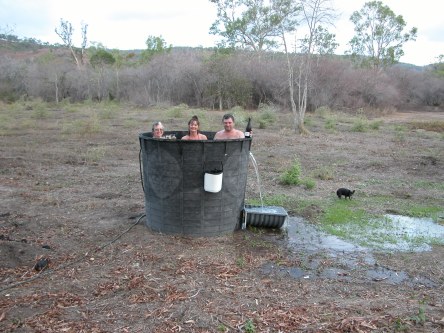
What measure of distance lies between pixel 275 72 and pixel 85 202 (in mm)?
23213

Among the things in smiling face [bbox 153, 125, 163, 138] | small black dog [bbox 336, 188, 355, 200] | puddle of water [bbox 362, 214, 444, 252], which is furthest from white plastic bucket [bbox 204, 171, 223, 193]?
small black dog [bbox 336, 188, 355, 200]

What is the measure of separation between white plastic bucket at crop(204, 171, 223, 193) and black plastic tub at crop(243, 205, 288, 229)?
70 cm

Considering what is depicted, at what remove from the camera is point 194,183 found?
4.97 m

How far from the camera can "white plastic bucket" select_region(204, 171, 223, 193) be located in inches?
192

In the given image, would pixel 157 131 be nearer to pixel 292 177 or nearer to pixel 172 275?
pixel 172 275

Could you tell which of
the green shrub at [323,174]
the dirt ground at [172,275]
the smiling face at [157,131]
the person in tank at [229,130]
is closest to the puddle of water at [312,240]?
the dirt ground at [172,275]

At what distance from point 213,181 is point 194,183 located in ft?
0.79

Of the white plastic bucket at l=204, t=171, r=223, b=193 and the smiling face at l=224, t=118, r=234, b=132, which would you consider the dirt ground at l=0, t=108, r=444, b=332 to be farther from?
the smiling face at l=224, t=118, r=234, b=132

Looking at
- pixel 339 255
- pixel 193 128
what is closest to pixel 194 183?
pixel 193 128

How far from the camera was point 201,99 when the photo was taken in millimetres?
29297

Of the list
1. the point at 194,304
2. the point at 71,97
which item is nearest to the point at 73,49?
the point at 71,97

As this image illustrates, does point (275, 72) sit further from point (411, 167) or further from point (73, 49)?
point (73, 49)

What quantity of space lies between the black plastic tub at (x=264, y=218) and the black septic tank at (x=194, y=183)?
202 millimetres

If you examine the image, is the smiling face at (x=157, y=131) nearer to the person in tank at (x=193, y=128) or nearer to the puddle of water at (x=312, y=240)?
the person in tank at (x=193, y=128)
